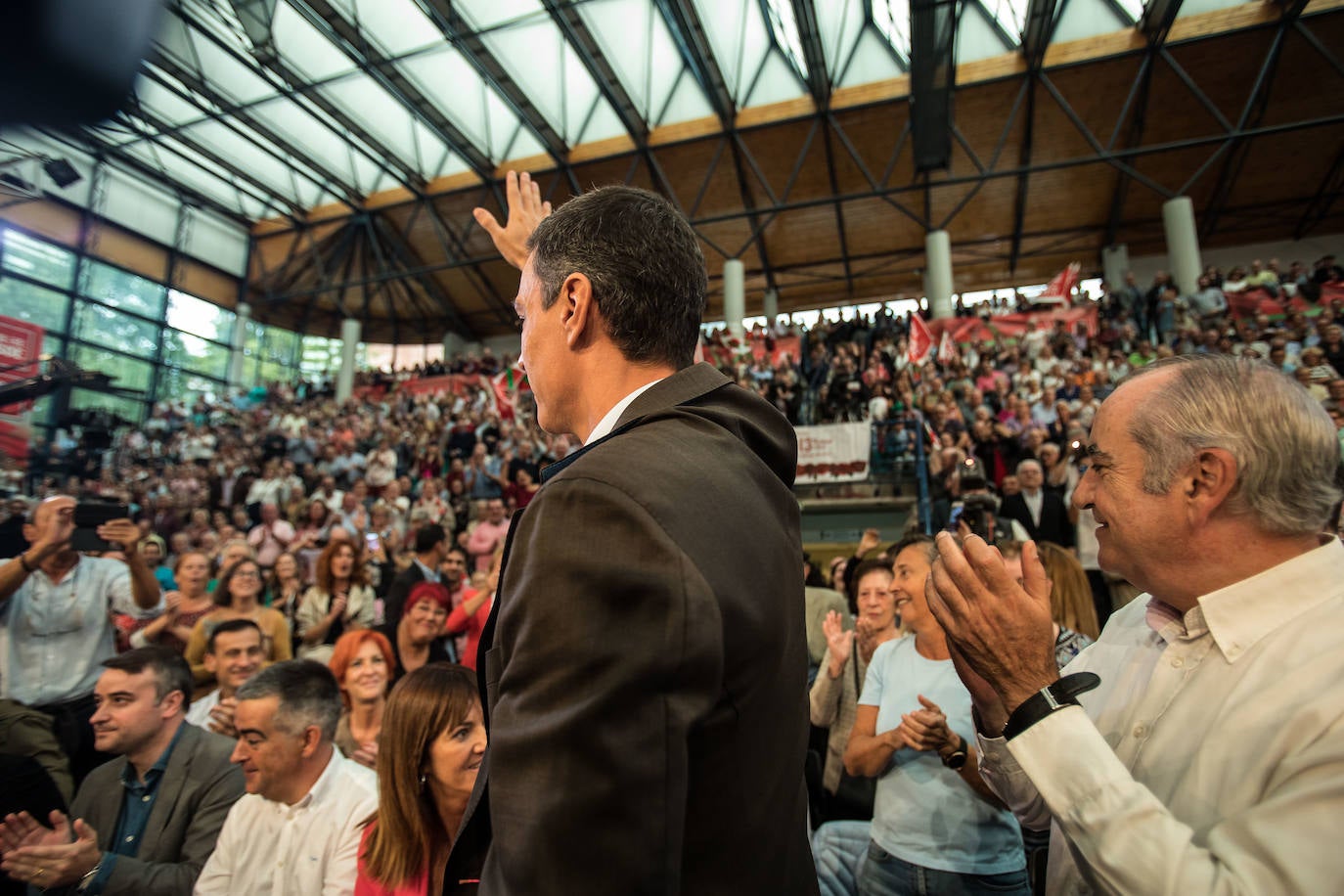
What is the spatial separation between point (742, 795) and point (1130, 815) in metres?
0.53

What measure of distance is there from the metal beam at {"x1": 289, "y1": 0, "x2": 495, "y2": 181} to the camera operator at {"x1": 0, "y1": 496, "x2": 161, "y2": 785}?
12031mm

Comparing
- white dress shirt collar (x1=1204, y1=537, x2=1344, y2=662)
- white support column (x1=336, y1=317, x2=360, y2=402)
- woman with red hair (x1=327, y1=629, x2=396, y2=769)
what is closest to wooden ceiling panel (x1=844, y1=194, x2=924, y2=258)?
white support column (x1=336, y1=317, x2=360, y2=402)

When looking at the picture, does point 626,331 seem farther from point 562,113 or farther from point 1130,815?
point 562,113

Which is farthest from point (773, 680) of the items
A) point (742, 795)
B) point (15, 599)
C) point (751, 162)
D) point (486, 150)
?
point (486, 150)

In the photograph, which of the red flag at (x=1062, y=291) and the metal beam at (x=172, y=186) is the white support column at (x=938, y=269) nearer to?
the red flag at (x=1062, y=291)

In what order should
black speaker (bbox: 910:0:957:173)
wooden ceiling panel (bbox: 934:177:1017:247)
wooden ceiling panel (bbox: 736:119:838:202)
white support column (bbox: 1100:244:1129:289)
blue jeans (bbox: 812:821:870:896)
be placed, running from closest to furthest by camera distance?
blue jeans (bbox: 812:821:870:896), black speaker (bbox: 910:0:957:173), wooden ceiling panel (bbox: 736:119:838:202), wooden ceiling panel (bbox: 934:177:1017:247), white support column (bbox: 1100:244:1129:289)

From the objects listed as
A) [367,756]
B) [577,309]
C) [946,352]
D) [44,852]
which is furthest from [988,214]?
[44,852]

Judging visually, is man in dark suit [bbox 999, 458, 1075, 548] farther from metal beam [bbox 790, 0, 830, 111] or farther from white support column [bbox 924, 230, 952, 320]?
metal beam [bbox 790, 0, 830, 111]

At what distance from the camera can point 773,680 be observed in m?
0.86

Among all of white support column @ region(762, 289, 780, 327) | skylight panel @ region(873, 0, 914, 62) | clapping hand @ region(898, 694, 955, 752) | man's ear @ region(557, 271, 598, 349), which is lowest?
clapping hand @ region(898, 694, 955, 752)

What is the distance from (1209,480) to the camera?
1097 millimetres

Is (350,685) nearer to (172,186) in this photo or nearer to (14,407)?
(14,407)

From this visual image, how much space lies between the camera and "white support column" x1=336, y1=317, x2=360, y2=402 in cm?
1916

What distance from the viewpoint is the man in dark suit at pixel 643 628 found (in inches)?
27.1
